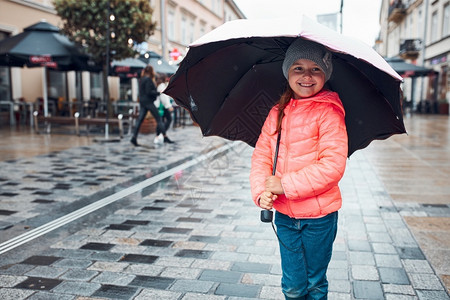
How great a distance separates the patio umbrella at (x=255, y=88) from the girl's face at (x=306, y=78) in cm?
18

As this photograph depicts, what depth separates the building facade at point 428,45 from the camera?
88.8ft

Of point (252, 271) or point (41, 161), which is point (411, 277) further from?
point (41, 161)

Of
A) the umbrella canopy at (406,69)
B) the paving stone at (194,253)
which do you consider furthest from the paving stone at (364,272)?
the umbrella canopy at (406,69)

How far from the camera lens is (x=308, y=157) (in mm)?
2123

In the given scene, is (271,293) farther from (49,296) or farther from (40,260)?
(40,260)

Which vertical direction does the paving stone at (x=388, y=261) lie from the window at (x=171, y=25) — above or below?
below

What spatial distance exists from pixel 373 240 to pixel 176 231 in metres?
1.78

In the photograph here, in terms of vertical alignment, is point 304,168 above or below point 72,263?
above

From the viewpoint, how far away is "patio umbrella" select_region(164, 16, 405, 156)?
229 centimetres

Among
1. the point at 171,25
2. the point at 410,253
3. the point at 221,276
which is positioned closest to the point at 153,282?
the point at 221,276

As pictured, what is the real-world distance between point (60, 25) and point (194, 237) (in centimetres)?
1747

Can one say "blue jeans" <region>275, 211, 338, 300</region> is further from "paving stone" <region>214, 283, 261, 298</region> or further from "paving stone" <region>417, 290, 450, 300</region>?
"paving stone" <region>417, 290, 450, 300</region>


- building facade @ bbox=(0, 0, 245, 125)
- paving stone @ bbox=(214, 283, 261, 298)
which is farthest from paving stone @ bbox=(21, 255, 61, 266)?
building facade @ bbox=(0, 0, 245, 125)

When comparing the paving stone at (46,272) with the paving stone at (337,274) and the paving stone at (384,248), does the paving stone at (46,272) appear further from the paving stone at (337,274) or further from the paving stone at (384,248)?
the paving stone at (384,248)
